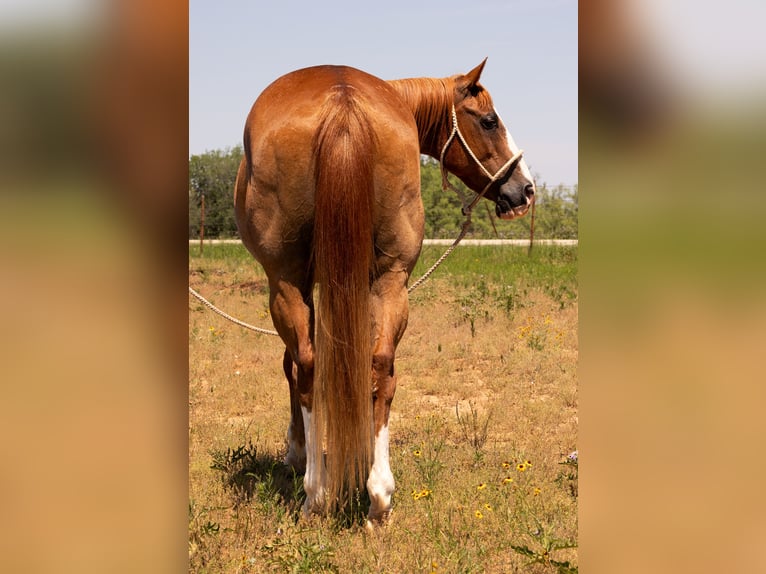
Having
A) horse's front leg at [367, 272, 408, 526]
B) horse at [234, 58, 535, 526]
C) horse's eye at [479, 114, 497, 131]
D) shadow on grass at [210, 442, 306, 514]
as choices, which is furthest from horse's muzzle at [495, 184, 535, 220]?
shadow on grass at [210, 442, 306, 514]

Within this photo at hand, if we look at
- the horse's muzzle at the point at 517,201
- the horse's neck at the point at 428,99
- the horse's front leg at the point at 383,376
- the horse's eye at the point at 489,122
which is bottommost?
the horse's front leg at the point at 383,376

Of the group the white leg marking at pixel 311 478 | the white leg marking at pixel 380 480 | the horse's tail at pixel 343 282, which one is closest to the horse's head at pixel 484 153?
the horse's tail at pixel 343 282

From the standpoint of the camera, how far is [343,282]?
10.6ft

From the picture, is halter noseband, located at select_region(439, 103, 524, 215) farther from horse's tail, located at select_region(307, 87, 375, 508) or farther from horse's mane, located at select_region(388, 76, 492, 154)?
horse's tail, located at select_region(307, 87, 375, 508)

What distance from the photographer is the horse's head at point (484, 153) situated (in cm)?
456

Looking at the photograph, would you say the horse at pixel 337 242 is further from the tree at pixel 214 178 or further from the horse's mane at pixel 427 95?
the tree at pixel 214 178

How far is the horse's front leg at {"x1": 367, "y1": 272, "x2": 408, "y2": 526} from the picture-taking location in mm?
3490

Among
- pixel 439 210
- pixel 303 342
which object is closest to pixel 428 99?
pixel 303 342

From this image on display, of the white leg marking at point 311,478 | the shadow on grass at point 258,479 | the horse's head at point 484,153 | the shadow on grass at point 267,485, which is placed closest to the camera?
the white leg marking at point 311,478

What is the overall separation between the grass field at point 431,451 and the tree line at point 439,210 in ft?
6.91
